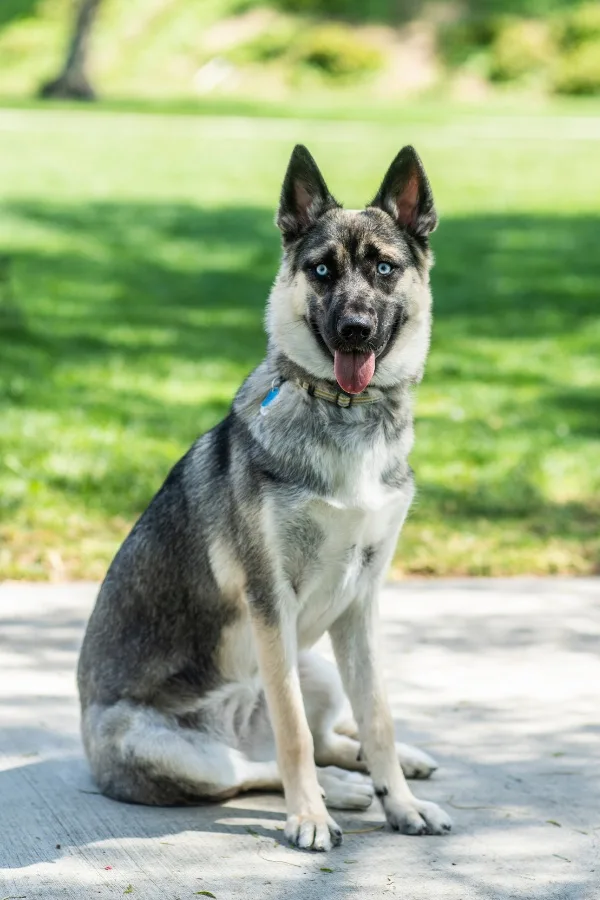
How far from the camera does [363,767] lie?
14.8 ft

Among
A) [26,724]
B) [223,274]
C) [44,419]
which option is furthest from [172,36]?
[26,724]

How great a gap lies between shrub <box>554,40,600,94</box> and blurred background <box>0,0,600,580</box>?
0.19 ft

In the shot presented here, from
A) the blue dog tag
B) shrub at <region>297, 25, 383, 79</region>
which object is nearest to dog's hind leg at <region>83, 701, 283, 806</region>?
the blue dog tag

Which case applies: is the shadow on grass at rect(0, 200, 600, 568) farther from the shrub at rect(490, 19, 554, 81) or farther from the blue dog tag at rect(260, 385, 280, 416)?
the shrub at rect(490, 19, 554, 81)

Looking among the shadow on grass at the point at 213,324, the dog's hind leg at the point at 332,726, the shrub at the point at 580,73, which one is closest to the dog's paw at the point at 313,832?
the dog's hind leg at the point at 332,726

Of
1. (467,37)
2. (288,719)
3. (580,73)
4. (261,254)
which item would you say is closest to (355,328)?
(288,719)

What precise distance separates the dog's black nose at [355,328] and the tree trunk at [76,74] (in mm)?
28081

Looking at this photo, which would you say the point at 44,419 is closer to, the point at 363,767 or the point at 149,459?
the point at 149,459

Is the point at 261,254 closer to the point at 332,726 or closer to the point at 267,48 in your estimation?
the point at 332,726

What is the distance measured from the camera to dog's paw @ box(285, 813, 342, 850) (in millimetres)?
3826

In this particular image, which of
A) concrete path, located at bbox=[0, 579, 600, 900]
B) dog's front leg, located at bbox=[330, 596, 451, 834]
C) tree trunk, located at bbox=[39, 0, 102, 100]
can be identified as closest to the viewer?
concrete path, located at bbox=[0, 579, 600, 900]

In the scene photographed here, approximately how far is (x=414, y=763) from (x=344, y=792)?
35 centimetres

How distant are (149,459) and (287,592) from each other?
5.07 meters

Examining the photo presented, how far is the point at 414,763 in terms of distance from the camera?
14.6 ft
